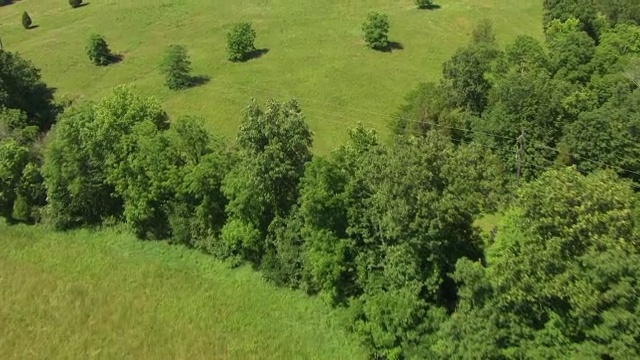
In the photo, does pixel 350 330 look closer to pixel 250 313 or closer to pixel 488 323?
pixel 250 313

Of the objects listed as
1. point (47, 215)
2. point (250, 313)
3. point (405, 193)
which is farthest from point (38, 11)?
point (405, 193)

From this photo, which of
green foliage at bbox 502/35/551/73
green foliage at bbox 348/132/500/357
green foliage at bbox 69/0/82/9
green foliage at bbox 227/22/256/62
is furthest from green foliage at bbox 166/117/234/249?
green foliage at bbox 69/0/82/9

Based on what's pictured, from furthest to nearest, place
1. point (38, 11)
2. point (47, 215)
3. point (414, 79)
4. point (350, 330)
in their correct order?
point (38, 11) < point (414, 79) < point (47, 215) < point (350, 330)

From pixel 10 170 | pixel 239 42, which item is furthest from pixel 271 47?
pixel 10 170

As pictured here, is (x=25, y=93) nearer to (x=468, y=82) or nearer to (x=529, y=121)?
(x=468, y=82)

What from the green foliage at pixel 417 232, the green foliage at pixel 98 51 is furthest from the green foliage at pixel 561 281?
the green foliage at pixel 98 51

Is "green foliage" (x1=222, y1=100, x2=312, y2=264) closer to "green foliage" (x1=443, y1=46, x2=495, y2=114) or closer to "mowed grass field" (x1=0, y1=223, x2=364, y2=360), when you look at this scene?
"mowed grass field" (x1=0, y1=223, x2=364, y2=360)
